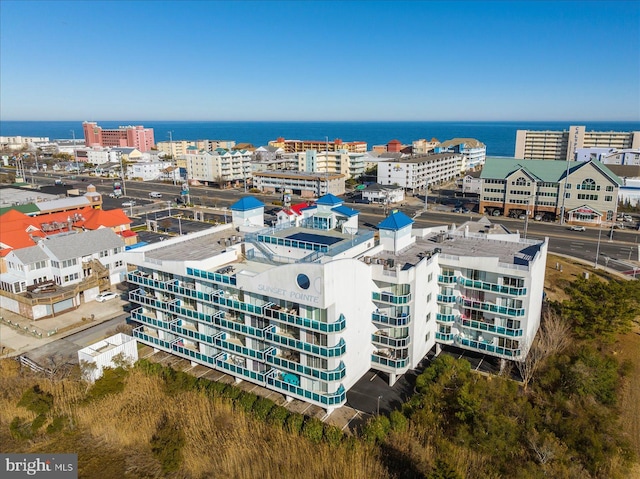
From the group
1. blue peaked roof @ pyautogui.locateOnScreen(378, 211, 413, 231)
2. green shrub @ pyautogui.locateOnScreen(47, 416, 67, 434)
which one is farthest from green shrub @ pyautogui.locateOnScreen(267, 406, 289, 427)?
blue peaked roof @ pyautogui.locateOnScreen(378, 211, 413, 231)

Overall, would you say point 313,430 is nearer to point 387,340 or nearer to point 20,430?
point 387,340

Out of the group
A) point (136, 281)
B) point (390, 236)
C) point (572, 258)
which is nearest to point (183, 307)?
point (136, 281)

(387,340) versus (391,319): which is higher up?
(391,319)

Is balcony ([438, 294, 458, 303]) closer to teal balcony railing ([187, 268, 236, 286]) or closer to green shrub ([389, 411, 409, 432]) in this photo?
green shrub ([389, 411, 409, 432])

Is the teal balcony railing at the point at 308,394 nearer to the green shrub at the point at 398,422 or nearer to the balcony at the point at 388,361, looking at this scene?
the green shrub at the point at 398,422

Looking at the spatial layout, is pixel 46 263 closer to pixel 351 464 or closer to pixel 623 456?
pixel 351 464

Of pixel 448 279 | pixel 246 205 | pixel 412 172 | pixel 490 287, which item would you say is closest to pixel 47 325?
pixel 246 205

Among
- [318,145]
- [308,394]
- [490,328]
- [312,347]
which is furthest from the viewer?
[318,145]
